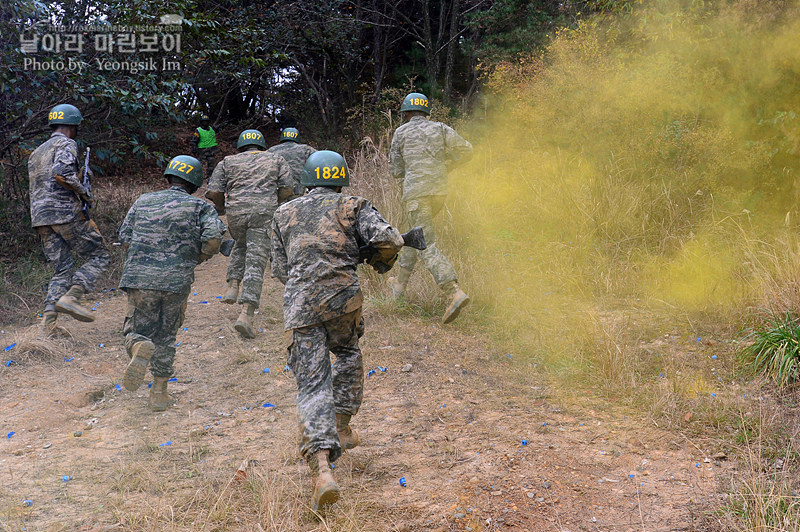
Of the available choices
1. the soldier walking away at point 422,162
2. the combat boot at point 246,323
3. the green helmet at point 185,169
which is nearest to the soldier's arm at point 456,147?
the soldier walking away at point 422,162

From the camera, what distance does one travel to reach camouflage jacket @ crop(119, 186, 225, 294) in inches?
187

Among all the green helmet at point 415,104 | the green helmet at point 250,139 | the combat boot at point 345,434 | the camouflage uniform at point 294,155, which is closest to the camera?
the combat boot at point 345,434

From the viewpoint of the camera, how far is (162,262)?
4.77 metres

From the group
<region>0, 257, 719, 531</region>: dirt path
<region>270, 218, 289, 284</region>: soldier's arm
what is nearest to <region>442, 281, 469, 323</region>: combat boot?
<region>0, 257, 719, 531</region>: dirt path

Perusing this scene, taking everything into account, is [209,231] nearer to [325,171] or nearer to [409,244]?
[325,171]

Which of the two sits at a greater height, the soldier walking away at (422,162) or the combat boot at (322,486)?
the soldier walking away at (422,162)

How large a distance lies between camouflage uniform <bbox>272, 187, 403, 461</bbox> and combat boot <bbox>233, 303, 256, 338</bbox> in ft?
8.87

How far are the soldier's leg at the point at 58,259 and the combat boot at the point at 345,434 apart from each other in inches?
152

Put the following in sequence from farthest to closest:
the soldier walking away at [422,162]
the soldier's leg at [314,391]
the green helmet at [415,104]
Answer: the green helmet at [415,104] < the soldier walking away at [422,162] < the soldier's leg at [314,391]

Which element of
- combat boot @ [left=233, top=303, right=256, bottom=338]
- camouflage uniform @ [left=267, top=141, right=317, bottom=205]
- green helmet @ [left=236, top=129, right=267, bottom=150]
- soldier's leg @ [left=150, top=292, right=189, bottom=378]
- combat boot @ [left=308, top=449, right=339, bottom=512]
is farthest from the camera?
camouflage uniform @ [left=267, top=141, right=317, bottom=205]

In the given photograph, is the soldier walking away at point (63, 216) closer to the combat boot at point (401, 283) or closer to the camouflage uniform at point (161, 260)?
the camouflage uniform at point (161, 260)

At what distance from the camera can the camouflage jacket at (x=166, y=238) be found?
474 cm

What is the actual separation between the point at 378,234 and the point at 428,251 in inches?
108

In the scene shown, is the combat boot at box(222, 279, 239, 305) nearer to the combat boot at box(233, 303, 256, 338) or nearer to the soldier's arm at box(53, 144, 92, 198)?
the combat boot at box(233, 303, 256, 338)
